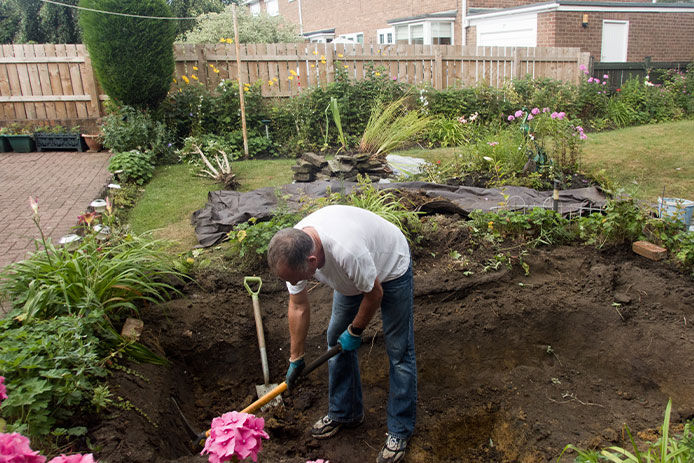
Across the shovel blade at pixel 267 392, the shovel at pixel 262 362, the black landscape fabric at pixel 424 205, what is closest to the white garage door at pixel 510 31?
the black landscape fabric at pixel 424 205

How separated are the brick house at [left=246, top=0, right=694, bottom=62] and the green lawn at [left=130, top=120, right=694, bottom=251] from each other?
6244mm

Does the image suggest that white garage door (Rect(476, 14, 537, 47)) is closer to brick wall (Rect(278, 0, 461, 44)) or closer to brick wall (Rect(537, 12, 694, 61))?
brick wall (Rect(537, 12, 694, 61))

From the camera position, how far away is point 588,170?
6922mm

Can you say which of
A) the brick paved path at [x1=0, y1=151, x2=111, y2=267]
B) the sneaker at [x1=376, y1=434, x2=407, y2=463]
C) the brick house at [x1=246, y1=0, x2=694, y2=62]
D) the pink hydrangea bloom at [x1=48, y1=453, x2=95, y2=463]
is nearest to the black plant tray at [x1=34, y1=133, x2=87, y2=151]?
the brick paved path at [x1=0, y1=151, x2=111, y2=267]

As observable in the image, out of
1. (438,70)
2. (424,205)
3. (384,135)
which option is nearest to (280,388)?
(424,205)

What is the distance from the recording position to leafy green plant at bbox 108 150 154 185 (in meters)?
7.54

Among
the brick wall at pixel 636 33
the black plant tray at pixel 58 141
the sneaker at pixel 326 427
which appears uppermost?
the brick wall at pixel 636 33

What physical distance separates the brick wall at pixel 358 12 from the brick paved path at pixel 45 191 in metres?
14.4

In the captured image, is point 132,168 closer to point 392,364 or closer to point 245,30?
point 392,364

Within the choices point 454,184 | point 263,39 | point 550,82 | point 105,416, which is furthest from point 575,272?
point 263,39

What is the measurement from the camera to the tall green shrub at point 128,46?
8656mm

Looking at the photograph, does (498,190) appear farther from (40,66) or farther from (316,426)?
(40,66)

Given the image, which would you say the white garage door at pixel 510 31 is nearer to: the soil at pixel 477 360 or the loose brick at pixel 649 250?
the loose brick at pixel 649 250

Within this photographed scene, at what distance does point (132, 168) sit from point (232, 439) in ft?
21.9
